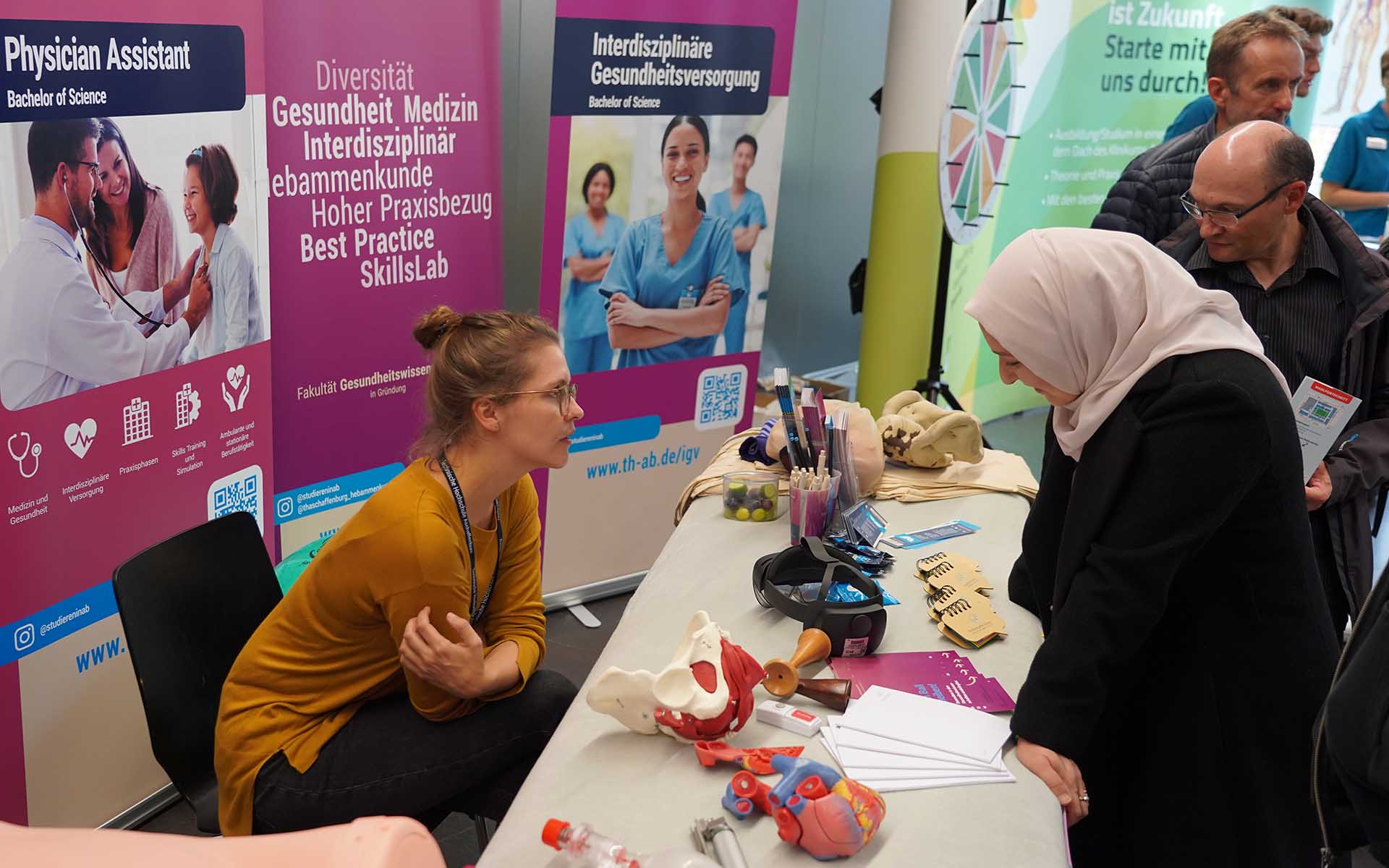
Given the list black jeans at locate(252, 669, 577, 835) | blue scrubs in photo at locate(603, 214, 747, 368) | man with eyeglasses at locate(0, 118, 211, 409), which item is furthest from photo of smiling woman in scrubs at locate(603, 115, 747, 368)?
black jeans at locate(252, 669, 577, 835)

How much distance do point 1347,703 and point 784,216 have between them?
438cm

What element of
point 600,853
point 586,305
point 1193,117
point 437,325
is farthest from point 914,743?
point 1193,117

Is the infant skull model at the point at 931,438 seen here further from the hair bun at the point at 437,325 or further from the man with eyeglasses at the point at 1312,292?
the hair bun at the point at 437,325

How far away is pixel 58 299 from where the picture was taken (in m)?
2.24

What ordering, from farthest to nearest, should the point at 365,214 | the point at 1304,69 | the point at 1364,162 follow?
1. the point at 1364,162
2. the point at 1304,69
3. the point at 365,214

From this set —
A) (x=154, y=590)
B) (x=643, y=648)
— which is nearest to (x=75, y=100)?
(x=154, y=590)

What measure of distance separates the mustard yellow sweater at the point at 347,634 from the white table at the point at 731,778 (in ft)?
1.00

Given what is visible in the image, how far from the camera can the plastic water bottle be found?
119cm

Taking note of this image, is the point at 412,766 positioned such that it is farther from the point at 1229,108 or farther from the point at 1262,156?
the point at 1229,108

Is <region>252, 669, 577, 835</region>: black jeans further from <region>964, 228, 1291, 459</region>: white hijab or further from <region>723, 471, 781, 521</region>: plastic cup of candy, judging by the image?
<region>964, 228, 1291, 459</region>: white hijab

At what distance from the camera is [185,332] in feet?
8.33

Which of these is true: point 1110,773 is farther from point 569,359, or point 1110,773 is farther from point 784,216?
point 784,216

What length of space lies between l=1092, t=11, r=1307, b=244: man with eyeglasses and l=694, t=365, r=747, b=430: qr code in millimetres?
1468

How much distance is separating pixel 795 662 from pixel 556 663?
193cm
